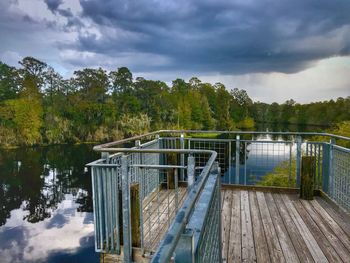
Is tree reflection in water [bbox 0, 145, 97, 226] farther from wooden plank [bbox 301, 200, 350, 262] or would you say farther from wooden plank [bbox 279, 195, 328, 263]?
wooden plank [bbox 301, 200, 350, 262]

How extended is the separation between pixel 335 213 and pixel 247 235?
1.64 meters

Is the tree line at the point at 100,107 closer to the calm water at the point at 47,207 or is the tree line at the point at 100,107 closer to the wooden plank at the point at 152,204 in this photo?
the calm water at the point at 47,207

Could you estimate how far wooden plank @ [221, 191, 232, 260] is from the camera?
305cm

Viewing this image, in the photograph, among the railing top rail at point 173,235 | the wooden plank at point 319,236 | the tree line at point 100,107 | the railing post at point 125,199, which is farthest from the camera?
the tree line at point 100,107

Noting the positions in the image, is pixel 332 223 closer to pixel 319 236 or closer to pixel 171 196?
pixel 319 236

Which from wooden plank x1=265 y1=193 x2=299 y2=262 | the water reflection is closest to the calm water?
the water reflection

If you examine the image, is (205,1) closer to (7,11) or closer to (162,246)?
(162,246)

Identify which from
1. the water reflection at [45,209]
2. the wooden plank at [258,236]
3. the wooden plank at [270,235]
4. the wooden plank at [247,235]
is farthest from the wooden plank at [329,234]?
the water reflection at [45,209]

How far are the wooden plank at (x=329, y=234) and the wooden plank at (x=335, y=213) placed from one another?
6.0 inches

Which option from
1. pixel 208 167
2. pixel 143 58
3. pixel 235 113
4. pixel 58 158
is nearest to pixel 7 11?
pixel 58 158

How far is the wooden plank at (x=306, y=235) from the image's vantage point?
287 centimetres

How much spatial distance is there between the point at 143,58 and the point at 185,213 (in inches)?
1709

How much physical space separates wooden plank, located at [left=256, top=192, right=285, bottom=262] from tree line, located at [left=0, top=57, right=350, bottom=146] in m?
36.7

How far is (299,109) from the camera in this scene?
66938mm
